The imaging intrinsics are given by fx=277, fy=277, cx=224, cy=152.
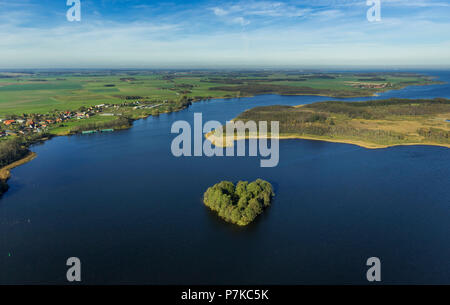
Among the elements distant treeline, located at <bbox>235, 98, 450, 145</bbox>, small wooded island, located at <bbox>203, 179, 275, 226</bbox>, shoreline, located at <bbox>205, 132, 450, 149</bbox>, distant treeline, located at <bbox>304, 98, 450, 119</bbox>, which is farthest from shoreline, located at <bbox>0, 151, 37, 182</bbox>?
distant treeline, located at <bbox>304, 98, 450, 119</bbox>

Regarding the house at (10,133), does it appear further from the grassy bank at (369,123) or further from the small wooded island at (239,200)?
the small wooded island at (239,200)

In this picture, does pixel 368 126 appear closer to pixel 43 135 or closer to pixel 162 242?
pixel 162 242

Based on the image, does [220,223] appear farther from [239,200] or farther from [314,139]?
[314,139]

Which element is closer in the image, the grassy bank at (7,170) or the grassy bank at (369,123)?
the grassy bank at (7,170)

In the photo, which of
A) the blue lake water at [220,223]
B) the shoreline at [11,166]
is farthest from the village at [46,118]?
the blue lake water at [220,223]

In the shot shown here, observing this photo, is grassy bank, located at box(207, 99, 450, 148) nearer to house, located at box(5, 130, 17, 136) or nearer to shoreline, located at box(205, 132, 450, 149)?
shoreline, located at box(205, 132, 450, 149)
